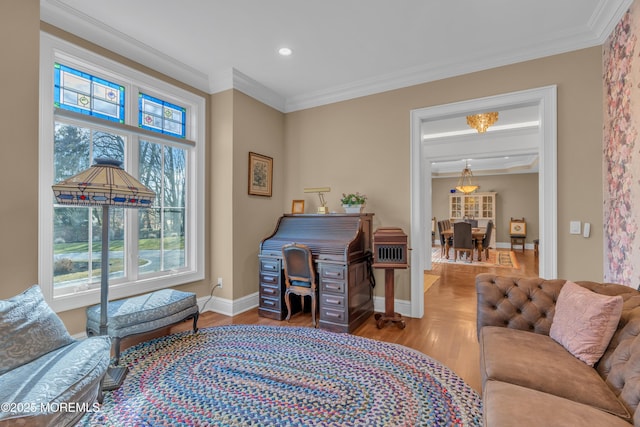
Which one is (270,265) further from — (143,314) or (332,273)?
(143,314)

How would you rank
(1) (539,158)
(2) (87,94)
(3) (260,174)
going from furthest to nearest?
(3) (260,174) → (1) (539,158) → (2) (87,94)

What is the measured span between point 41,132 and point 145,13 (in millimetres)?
1305

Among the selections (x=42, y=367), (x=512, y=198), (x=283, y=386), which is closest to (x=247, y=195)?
(x=283, y=386)

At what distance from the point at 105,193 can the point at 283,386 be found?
1.80m

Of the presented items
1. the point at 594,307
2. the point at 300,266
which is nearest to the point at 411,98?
the point at 300,266

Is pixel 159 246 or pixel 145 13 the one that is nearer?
pixel 145 13

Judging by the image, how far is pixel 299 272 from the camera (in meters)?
3.19

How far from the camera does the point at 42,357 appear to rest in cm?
158

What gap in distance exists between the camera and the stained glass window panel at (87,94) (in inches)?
98.2

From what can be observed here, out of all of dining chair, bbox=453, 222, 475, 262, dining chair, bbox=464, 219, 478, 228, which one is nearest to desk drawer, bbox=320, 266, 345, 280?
dining chair, bbox=453, 222, 475, 262

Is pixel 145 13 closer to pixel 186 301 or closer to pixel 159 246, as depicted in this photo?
pixel 159 246

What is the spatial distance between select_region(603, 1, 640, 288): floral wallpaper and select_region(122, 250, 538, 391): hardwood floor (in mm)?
1298

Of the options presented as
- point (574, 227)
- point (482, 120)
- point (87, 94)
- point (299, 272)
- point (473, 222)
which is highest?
point (482, 120)

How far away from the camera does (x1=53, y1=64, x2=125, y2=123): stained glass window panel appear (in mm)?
2494
